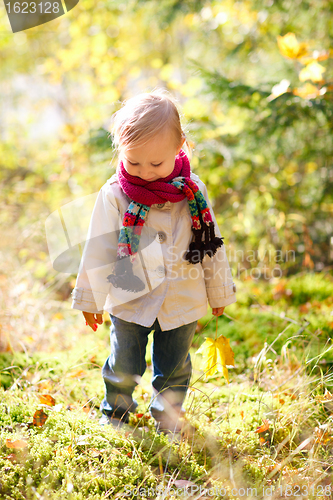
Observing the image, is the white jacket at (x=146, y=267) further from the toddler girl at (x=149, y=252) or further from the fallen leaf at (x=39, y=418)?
the fallen leaf at (x=39, y=418)

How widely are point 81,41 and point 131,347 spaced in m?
5.10

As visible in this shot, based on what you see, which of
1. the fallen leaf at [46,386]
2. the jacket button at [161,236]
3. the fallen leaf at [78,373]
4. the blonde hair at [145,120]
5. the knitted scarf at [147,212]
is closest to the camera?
the blonde hair at [145,120]

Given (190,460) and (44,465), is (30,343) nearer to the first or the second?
(44,465)

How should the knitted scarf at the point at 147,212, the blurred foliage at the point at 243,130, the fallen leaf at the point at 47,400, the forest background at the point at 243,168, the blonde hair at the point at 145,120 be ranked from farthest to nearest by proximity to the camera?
the blurred foliage at the point at 243,130, the forest background at the point at 243,168, the fallen leaf at the point at 47,400, the knitted scarf at the point at 147,212, the blonde hair at the point at 145,120

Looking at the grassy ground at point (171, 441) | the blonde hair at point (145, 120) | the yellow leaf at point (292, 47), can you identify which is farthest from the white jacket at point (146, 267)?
the yellow leaf at point (292, 47)

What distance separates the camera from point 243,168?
12.6ft

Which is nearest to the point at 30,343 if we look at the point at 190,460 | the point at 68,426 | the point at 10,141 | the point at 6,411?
the point at 6,411

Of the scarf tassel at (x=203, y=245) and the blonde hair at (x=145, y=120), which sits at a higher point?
the blonde hair at (x=145, y=120)

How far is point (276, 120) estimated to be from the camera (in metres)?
2.88

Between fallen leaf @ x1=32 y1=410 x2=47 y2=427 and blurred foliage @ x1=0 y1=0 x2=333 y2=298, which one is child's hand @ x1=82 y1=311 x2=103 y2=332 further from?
blurred foliage @ x1=0 y1=0 x2=333 y2=298

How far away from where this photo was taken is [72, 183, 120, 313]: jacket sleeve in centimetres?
159

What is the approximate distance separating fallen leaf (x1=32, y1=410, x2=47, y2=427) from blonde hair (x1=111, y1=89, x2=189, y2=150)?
4.52ft

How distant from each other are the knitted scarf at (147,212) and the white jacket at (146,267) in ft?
0.17

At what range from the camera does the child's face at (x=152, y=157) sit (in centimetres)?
143
